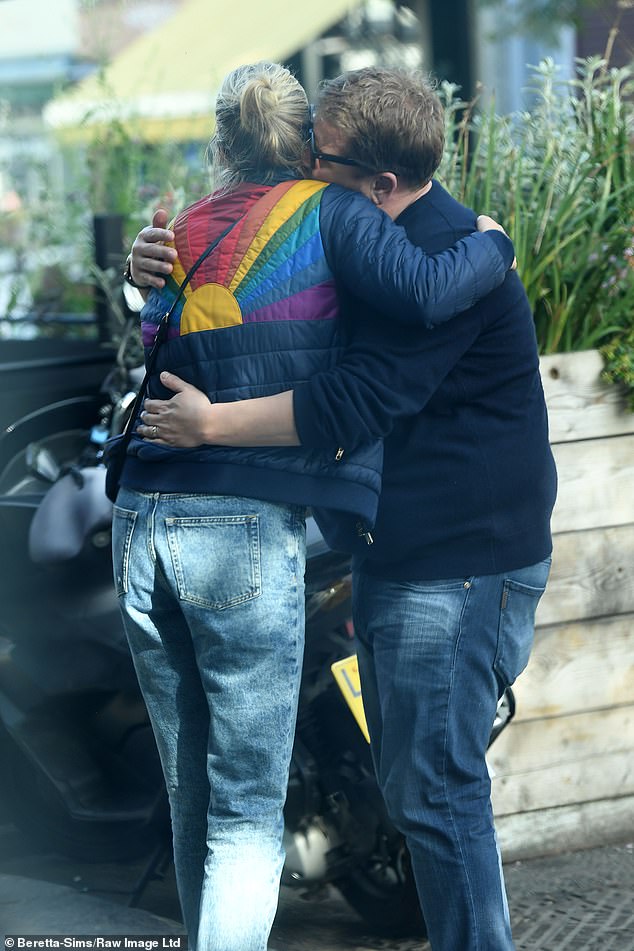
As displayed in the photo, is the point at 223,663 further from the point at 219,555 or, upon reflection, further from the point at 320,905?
the point at 320,905

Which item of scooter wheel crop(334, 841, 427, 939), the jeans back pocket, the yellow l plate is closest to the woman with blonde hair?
the jeans back pocket

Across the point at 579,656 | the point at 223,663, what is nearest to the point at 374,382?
the point at 223,663

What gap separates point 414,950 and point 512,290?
1.50 m

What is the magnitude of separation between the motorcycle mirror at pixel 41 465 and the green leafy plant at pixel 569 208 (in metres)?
1.21

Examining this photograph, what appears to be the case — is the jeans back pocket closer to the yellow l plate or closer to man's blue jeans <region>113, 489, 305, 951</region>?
man's blue jeans <region>113, 489, 305, 951</region>

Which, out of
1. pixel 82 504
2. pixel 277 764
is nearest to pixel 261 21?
pixel 82 504

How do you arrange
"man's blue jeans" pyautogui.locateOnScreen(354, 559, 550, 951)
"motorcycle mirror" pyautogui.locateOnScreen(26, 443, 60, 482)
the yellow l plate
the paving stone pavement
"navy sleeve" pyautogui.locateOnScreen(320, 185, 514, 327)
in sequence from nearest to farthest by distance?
"navy sleeve" pyautogui.locateOnScreen(320, 185, 514, 327) < "man's blue jeans" pyautogui.locateOnScreen(354, 559, 550, 951) < the yellow l plate < the paving stone pavement < "motorcycle mirror" pyautogui.locateOnScreen(26, 443, 60, 482)

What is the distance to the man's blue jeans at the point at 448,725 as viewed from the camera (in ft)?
6.82

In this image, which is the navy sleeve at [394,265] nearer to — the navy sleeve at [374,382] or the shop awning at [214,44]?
the navy sleeve at [374,382]

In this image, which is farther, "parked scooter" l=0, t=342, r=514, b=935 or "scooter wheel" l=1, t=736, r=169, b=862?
"scooter wheel" l=1, t=736, r=169, b=862

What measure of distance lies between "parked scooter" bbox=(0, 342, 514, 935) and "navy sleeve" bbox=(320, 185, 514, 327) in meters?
0.82

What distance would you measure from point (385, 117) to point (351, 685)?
1.19m

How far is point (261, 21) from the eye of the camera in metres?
11.8

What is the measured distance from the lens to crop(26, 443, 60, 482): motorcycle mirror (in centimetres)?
291
